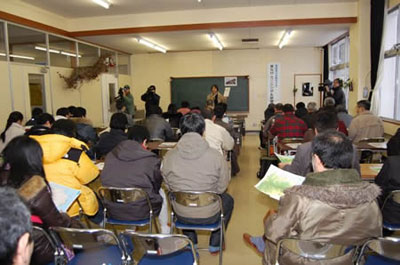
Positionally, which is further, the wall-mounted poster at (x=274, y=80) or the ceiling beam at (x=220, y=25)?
the wall-mounted poster at (x=274, y=80)

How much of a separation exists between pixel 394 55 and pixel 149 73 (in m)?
7.70

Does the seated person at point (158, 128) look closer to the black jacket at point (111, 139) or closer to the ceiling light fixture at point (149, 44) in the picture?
the black jacket at point (111, 139)

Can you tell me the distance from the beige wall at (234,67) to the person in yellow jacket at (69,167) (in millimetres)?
9011

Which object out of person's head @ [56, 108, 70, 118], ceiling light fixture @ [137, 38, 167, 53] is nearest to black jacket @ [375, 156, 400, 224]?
person's head @ [56, 108, 70, 118]

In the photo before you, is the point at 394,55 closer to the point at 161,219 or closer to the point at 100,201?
the point at 161,219

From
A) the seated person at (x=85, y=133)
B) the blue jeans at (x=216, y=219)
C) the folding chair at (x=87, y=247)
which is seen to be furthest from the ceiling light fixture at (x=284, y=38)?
the folding chair at (x=87, y=247)

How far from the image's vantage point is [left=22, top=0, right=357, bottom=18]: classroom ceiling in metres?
6.37

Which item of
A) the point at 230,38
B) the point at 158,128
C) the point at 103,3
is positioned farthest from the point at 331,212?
the point at 230,38

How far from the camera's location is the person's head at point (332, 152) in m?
1.81

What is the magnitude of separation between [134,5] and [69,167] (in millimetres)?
5008

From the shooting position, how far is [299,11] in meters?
6.85

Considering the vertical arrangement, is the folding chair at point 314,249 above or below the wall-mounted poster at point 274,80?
below

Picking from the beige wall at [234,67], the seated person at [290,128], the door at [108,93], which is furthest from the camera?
the beige wall at [234,67]

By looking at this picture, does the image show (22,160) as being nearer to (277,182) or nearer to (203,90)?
(277,182)
